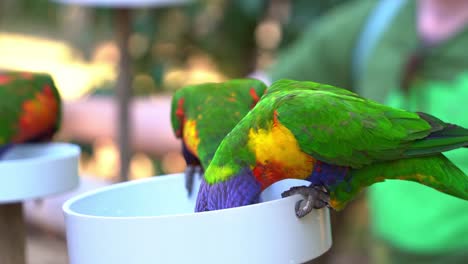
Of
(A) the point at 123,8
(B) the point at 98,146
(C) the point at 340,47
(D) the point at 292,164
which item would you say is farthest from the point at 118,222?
(B) the point at 98,146

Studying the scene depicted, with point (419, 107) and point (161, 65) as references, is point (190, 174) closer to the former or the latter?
point (419, 107)

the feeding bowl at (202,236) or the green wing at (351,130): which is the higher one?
the green wing at (351,130)

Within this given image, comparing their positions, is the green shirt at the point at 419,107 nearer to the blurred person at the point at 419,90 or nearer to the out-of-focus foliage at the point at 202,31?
the blurred person at the point at 419,90

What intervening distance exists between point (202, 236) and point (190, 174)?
0.57ft

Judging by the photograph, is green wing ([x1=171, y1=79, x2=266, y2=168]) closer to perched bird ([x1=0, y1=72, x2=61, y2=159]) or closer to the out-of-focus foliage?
perched bird ([x1=0, y1=72, x2=61, y2=159])

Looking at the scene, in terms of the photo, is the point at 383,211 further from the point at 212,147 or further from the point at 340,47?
the point at 212,147

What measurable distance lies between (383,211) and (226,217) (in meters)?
0.66

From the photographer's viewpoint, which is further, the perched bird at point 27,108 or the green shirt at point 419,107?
the green shirt at point 419,107

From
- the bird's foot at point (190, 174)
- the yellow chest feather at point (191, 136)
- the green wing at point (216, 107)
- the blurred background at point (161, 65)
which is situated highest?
the green wing at point (216, 107)

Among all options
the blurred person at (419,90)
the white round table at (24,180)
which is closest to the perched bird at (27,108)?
the white round table at (24,180)

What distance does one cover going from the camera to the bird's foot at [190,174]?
0.57m

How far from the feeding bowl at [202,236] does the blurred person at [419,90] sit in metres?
0.55

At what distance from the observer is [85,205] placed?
0.50 m

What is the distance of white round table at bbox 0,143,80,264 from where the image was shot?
60 centimetres
